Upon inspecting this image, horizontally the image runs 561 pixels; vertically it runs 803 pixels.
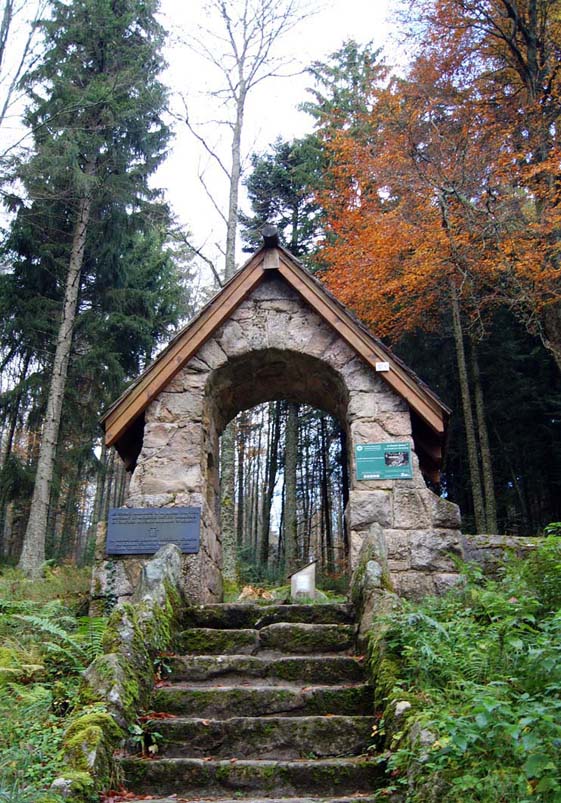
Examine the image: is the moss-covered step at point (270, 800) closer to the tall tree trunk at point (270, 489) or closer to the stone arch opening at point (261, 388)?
the stone arch opening at point (261, 388)

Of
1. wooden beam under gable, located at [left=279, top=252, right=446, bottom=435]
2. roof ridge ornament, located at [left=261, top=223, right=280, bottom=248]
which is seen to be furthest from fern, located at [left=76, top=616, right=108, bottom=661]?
roof ridge ornament, located at [left=261, top=223, right=280, bottom=248]

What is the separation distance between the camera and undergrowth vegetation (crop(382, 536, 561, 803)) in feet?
8.64

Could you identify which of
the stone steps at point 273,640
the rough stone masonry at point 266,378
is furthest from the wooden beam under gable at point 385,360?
the stone steps at point 273,640

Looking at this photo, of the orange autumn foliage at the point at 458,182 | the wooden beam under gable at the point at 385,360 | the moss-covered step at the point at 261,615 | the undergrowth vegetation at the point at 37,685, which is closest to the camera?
the undergrowth vegetation at the point at 37,685

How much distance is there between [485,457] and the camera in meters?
15.7

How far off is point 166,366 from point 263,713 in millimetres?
4104

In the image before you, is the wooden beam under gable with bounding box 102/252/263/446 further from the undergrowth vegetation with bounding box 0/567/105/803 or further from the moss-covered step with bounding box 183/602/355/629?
the moss-covered step with bounding box 183/602/355/629

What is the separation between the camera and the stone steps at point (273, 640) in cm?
575

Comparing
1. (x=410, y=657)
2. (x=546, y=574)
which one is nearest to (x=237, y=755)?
(x=410, y=657)

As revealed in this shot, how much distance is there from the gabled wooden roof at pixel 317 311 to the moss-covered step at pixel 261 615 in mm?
2412

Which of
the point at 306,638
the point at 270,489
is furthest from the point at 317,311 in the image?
the point at 270,489

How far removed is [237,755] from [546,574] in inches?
103

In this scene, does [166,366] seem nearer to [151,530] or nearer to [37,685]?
[151,530]

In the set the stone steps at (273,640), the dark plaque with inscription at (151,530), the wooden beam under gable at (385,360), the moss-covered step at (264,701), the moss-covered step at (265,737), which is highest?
the wooden beam under gable at (385,360)
